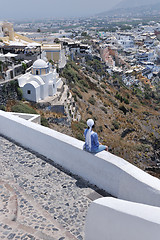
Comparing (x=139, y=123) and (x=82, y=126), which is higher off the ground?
(x=82, y=126)

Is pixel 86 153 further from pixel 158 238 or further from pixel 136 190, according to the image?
pixel 158 238

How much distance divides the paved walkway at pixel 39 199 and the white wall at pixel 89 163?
0.66 feet

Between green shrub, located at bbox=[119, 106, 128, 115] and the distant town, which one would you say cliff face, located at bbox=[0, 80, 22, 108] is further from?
green shrub, located at bbox=[119, 106, 128, 115]

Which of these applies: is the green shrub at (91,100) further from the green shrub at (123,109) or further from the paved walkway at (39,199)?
the paved walkway at (39,199)

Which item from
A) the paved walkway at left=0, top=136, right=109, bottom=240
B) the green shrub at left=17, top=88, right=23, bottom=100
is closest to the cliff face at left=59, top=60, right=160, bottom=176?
the green shrub at left=17, top=88, right=23, bottom=100

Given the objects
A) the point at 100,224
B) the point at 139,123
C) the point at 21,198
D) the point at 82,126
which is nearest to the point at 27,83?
the point at 82,126

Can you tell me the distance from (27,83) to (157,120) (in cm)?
1511

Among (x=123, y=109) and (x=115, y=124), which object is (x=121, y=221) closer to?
(x=115, y=124)

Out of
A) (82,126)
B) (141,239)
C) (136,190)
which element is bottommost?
(82,126)

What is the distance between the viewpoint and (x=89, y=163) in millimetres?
4539

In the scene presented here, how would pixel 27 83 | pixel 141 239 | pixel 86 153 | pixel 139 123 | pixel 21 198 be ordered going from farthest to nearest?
pixel 139 123, pixel 27 83, pixel 86 153, pixel 21 198, pixel 141 239

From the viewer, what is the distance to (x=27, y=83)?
1714cm

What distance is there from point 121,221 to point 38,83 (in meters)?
15.8

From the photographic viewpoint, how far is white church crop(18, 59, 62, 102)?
1719 cm
